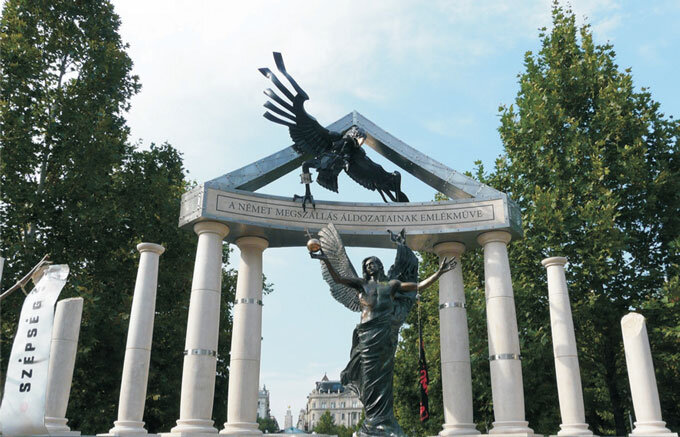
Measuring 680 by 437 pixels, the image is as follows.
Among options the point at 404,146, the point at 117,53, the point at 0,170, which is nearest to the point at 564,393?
the point at 404,146

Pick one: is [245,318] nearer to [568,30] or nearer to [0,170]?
[0,170]

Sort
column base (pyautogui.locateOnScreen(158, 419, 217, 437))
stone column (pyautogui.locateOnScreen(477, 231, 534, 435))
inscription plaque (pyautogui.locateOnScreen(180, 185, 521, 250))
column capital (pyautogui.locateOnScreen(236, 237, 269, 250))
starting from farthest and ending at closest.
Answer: column capital (pyautogui.locateOnScreen(236, 237, 269, 250))
inscription plaque (pyautogui.locateOnScreen(180, 185, 521, 250))
stone column (pyautogui.locateOnScreen(477, 231, 534, 435))
column base (pyautogui.locateOnScreen(158, 419, 217, 437))

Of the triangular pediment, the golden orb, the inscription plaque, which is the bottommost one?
the golden orb

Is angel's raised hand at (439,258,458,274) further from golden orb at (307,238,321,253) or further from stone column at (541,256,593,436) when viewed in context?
stone column at (541,256,593,436)

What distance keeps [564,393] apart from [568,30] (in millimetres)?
16412

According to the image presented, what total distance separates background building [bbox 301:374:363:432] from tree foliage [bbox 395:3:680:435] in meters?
89.1

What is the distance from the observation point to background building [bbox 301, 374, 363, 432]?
108 metres

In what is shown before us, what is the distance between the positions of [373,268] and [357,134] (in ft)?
21.0

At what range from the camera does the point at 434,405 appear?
79.5 feet

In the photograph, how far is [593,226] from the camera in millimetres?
19922

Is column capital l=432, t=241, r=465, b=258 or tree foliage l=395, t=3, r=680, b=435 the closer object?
column capital l=432, t=241, r=465, b=258

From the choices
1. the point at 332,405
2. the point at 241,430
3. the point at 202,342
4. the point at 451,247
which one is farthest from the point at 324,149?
the point at 332,405

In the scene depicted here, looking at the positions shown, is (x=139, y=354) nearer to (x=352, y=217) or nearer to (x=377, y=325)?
(x=377, y=325)

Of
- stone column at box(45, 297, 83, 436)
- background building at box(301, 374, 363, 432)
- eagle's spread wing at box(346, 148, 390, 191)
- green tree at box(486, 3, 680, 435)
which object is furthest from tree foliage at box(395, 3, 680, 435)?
Result: background building at box(301, 374, 363, 432)
